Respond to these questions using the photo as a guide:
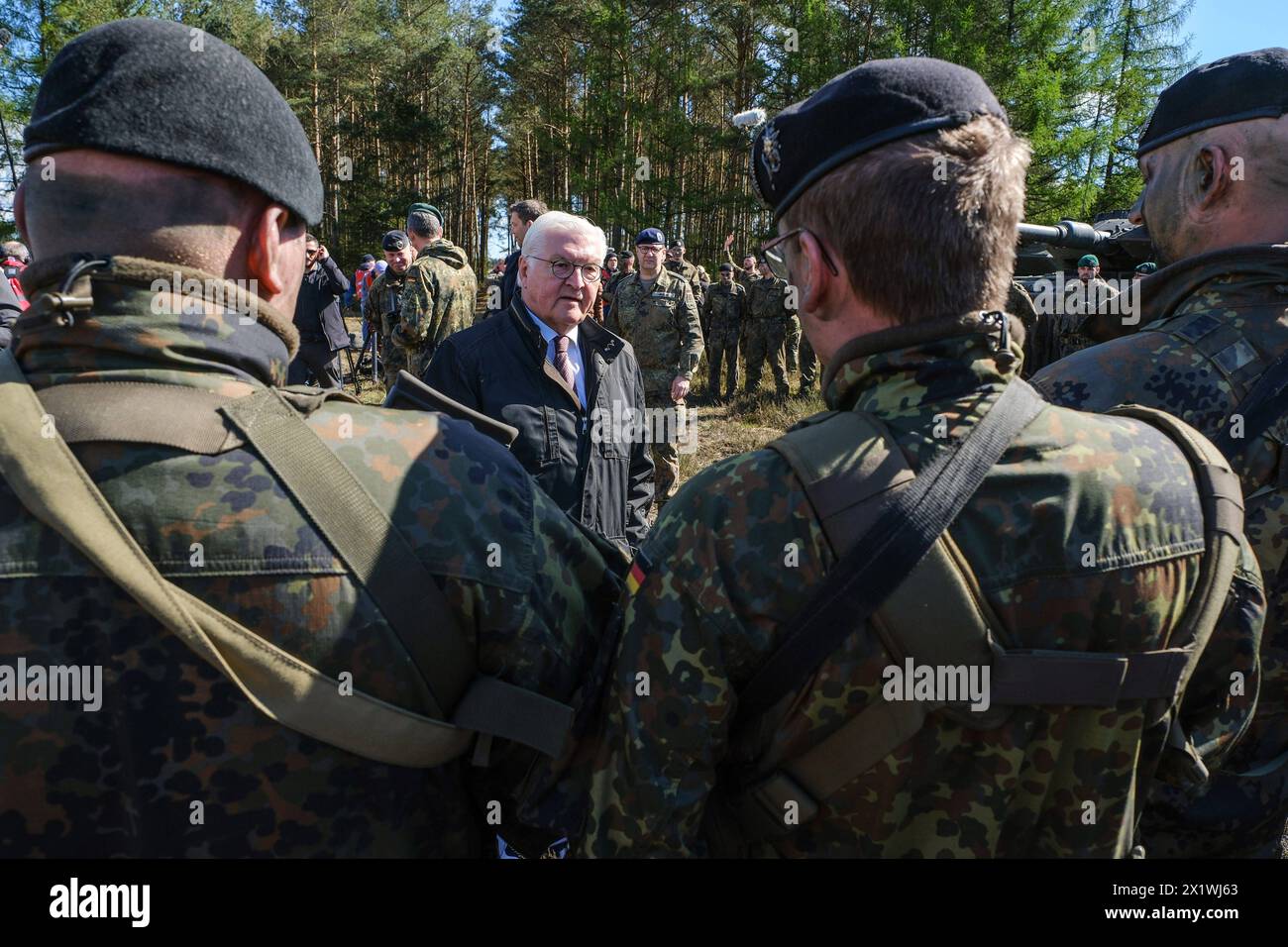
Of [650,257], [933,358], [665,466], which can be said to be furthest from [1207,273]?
[650,257]

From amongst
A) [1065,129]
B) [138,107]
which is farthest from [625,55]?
[138,107]

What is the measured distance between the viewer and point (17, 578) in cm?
120

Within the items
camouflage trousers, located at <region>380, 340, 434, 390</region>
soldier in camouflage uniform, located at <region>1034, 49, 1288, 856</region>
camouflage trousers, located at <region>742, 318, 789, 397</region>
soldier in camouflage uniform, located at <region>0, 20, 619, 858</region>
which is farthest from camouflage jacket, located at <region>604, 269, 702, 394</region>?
soldier in camouflage uniform, located at <region>0, 20, 619, 858</region>

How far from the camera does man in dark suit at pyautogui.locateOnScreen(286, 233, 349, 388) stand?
8512mm

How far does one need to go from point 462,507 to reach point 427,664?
0.78 ft

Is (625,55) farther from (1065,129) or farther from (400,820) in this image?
(400,820)

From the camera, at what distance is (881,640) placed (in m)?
1.26

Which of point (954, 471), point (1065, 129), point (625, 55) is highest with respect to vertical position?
point (625, 55)

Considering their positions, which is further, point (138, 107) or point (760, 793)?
point (760, 793)

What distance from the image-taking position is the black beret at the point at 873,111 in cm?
131

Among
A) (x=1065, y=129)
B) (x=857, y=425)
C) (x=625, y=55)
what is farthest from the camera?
(x=625, y=55)

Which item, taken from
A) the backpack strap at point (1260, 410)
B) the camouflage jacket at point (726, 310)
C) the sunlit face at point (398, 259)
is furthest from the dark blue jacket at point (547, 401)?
the camouflage jacket at point (726, 310)

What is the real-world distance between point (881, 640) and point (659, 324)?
30.2ft

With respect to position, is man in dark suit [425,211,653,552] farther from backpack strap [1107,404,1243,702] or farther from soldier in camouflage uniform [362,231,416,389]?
soldier in camouflage uniform [362,231,416,389]
